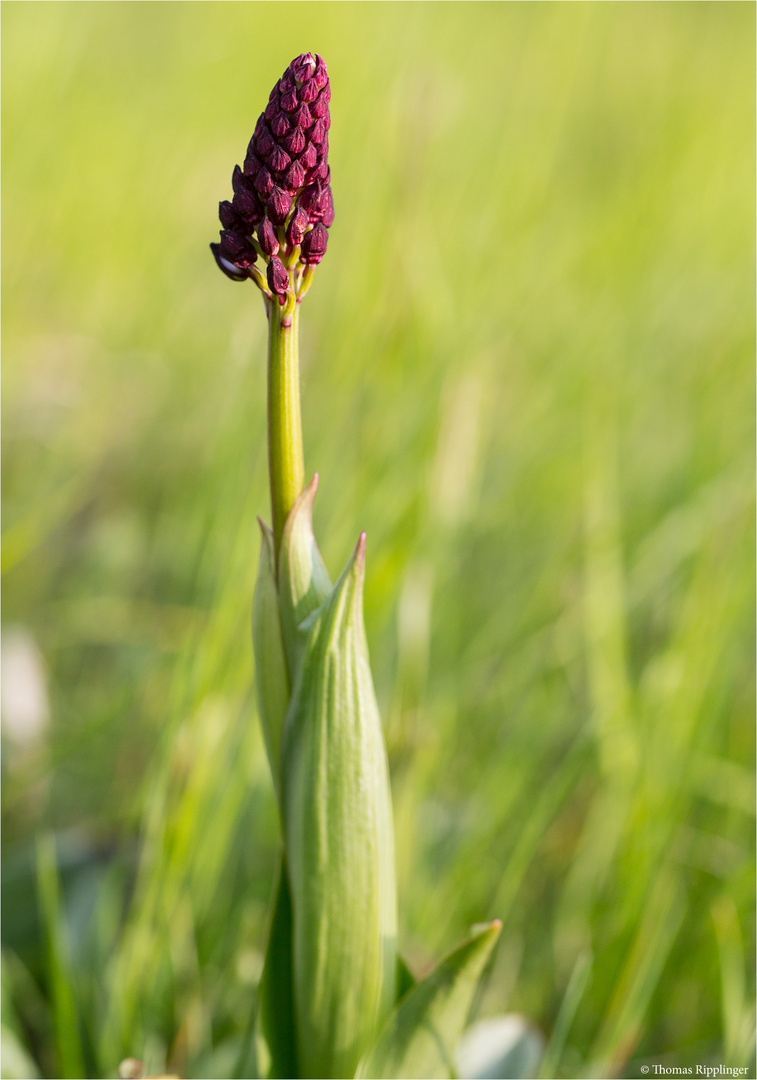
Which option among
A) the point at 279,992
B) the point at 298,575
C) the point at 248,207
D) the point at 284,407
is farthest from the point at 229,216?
the point at 279,992

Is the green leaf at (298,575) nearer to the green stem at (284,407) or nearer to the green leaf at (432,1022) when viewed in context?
the green stem at (284,407)

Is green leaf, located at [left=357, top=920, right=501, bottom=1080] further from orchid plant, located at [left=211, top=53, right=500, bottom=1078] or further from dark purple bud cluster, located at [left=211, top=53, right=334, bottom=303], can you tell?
dark purple bud cluster, located at [left=211, top=53, right=334, bottom=303]

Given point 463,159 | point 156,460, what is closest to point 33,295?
point 156,460

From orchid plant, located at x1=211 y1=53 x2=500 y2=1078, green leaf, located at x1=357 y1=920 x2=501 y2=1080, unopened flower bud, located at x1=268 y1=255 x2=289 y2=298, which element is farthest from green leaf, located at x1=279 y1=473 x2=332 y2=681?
green leaf, located at x1=357 y1=920 x2=501 y2=1080

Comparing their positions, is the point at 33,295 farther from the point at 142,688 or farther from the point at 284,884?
the point at 284,884

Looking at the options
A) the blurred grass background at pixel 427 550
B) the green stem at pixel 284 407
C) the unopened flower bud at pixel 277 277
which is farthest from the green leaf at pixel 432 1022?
the unopened flower bud at pixel 277 277

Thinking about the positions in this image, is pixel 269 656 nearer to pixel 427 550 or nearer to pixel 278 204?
pixel 278 204
